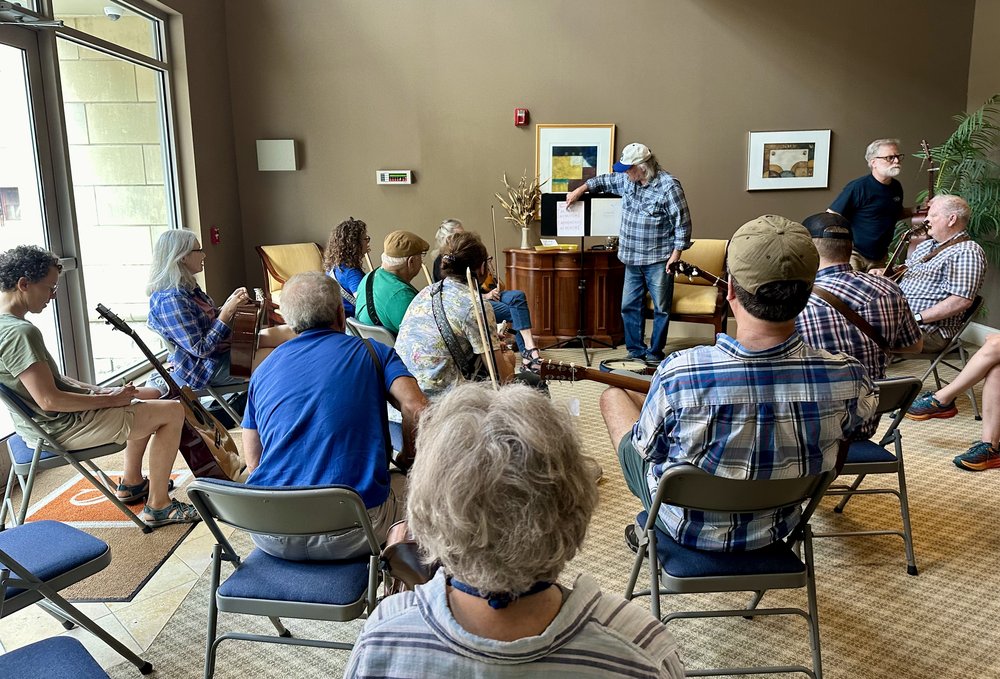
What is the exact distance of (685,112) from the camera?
676cm

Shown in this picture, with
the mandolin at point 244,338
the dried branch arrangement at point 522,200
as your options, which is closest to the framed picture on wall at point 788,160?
the dried branch arrangement at point 522,200

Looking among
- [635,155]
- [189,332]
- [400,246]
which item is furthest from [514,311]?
[189,332]

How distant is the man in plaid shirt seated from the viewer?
164 inches

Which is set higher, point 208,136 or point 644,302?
point 208,136

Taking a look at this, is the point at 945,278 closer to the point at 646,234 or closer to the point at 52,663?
the point at 646,234

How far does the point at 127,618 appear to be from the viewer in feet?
8.30

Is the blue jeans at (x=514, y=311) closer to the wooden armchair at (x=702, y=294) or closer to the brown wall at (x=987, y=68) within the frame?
the wooden armchair at (x=702, y=294)

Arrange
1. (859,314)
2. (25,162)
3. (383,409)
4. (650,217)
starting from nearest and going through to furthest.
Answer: (383,409)
(859,314)
(25,162)
(650,217)

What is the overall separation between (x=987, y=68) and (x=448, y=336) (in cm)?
594

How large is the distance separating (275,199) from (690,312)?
3.96m

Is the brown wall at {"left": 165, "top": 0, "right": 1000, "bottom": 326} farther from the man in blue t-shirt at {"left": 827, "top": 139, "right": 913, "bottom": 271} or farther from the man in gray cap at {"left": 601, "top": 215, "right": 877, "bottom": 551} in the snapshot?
the man in gray cap at {"left": 601, "top": 215, "right": 877, "bottom": 551}

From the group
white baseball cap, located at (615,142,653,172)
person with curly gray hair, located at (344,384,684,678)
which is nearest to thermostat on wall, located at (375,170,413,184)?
white baseball cap, located at (615,142,653,172)

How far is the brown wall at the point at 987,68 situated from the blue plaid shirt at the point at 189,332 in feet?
19.6

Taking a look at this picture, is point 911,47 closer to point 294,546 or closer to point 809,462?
point 809,462
